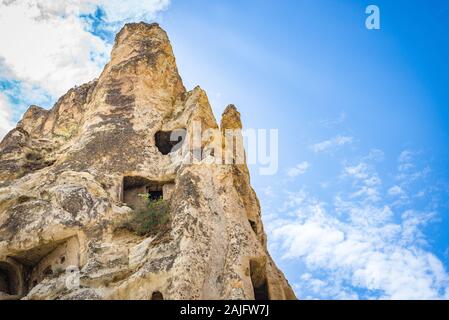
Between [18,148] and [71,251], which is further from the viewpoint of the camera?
[18,148]

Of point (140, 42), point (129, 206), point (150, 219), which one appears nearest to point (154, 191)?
point (129, 206)

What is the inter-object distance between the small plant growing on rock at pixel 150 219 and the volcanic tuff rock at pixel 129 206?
0.17m

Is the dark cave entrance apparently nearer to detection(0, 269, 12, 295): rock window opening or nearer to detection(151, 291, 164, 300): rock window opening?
detection(0, 269, 12, 295): rock window opening

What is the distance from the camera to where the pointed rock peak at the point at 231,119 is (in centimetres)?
2180

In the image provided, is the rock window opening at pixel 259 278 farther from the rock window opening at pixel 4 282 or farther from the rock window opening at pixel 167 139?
the rock window opening at pixel 4 282

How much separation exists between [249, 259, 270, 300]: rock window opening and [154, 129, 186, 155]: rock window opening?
671 cm

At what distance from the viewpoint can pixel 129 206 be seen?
17.0 m

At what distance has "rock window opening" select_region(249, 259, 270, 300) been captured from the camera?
14.2m

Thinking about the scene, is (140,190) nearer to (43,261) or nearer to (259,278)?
(43,261)

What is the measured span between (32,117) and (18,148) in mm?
7429

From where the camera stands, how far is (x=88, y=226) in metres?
14.7
